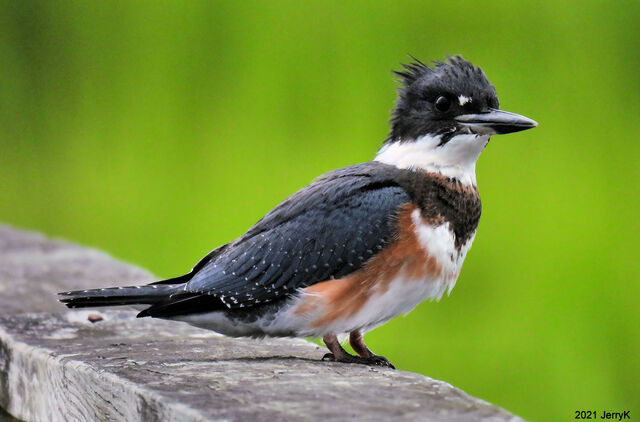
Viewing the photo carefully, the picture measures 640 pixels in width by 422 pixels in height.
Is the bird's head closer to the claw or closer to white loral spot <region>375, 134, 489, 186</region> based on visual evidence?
white loral spot <region>375, 134, 489, 186</region>

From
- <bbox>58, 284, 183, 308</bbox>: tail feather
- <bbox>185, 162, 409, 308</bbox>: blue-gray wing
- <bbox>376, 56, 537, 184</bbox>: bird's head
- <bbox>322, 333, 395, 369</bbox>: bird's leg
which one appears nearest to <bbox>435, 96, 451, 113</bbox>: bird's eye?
<bbox>376, 56, 537, 184</bbox>: bird's head

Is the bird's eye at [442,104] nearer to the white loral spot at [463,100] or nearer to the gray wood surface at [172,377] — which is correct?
the white loral spot at [463,100]

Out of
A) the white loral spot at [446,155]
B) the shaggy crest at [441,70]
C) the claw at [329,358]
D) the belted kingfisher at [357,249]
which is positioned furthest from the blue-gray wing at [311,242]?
the shaggy crest at [441,70]

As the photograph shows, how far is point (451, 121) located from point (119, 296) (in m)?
1.10

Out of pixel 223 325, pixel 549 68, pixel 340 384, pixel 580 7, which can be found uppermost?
pixel 580 7

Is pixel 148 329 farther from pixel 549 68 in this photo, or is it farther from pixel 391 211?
pixel 549 68

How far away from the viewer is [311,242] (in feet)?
9.56

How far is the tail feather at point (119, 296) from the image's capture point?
2889 mm

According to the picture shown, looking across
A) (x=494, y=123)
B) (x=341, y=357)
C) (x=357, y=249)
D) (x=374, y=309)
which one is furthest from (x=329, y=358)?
(x=494, y=123)

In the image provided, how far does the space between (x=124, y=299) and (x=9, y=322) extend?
22.8 inches

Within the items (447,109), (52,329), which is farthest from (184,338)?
(447,109)

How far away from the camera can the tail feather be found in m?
2.89

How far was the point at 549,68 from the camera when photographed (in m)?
4.14

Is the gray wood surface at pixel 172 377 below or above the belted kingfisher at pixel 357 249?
below
